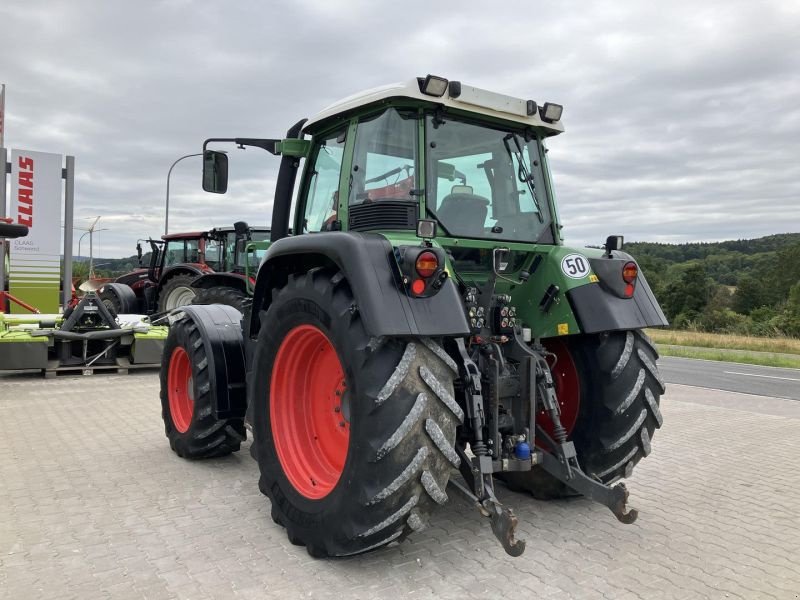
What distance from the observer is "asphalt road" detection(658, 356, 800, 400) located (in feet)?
37.2

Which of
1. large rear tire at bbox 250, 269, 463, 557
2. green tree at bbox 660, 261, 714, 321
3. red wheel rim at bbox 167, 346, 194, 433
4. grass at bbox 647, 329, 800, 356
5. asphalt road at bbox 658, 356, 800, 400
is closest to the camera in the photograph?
large rear tire at bbox 250, 269, 463, 557

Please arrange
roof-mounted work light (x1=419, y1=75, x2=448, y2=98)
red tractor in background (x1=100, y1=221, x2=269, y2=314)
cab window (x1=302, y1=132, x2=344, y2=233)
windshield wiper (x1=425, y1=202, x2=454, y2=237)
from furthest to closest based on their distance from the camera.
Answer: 1. red tractor in background (x1=100, y1=221, x2=269, y2=314)
2. cab window (x1=302, y1=132, x2=344, y2=233)
3. windshield wiper (x1=425, y1=202, x2=454, y2=237)
4. roof-mounted work light (x1=419, y1=75, x2=448, y2=98)

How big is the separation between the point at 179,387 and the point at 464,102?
3472 mm

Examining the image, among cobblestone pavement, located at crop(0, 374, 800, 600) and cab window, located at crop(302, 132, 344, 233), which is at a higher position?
cab window, located at crop(302, 132, 344, 233)

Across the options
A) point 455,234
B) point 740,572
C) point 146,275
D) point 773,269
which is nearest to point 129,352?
point 146,275

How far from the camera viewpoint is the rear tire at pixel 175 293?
1282 centimetres

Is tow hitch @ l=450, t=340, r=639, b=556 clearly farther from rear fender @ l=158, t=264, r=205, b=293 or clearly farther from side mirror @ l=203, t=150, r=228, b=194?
rear fender @ l=158, t=264, r=205, b=293

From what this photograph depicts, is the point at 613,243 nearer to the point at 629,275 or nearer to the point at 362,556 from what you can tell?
the point at 629,275

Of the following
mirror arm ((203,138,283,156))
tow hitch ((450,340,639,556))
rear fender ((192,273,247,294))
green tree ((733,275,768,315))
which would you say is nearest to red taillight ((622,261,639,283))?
tow hitch ((450,340,639,556))

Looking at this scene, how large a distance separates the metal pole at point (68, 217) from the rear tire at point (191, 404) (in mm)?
10061

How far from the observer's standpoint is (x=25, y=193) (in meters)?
13.9

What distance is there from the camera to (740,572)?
127 inches

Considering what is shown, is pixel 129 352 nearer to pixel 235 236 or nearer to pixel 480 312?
pixel 235 236

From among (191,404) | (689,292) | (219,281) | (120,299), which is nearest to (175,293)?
(120,299)
